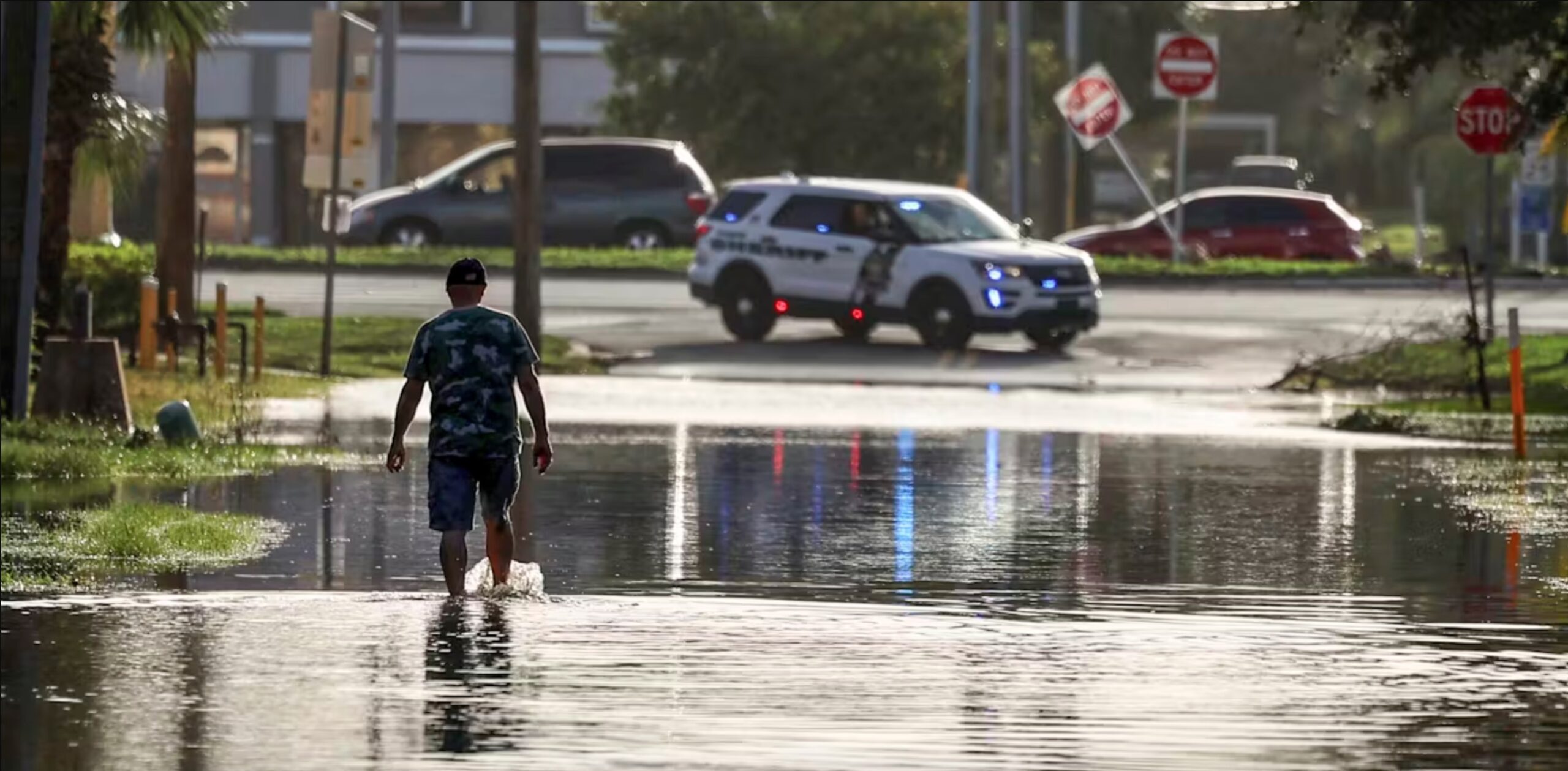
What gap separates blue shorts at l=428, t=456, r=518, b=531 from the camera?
13469 mm

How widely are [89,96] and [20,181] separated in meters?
5.22

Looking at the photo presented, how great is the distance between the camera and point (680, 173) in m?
50.2

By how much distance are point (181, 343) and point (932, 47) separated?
3023 cm

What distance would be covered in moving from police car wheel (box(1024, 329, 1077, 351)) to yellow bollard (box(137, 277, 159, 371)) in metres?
9.45

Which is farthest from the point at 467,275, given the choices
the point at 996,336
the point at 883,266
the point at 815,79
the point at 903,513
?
the point at 815,79

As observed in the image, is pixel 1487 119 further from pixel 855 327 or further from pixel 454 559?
pixel 454 559

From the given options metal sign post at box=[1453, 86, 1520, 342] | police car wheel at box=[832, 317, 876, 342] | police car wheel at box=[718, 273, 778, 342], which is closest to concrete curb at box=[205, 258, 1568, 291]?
police car wheel at box=[718, 273, 778, 342]

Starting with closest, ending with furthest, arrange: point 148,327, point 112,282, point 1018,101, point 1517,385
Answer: point 1517,385 → point 148,327 → point 112,282 → point 1018,101

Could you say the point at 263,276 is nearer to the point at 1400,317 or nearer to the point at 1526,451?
the point at 1400,317

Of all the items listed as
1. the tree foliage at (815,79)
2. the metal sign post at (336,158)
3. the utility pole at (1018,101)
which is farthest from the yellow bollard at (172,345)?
the tree foliage at (815,79)

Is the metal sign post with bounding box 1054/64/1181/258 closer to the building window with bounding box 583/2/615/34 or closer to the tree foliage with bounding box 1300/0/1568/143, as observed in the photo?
the tree foliage with bounding box 1300/0/1568/143

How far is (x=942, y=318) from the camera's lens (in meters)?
33.7

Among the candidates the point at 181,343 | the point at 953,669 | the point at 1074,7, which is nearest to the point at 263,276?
the point at 181,343

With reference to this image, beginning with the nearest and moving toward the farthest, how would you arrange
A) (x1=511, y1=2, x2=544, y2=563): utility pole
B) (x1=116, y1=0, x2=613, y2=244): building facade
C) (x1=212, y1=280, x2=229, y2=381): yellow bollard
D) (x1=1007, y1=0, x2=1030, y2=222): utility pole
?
(x1=212, y1=280, x2=229, y2=381): yellow bollard < (x1=511, y1=2, x2=544, y2=563): utility pole < (x1=1007, y1=0, x2=1030, y2=222): utility pole < (x1=116, y1=0, x2=613, y2=244): building facade
